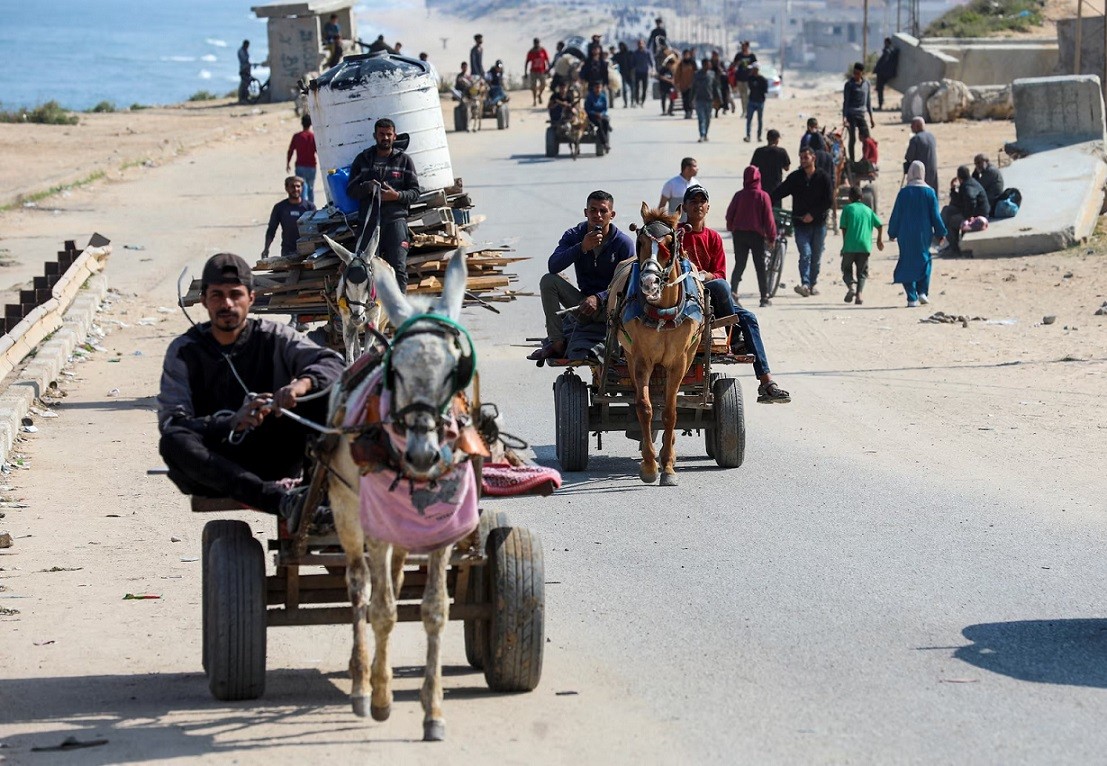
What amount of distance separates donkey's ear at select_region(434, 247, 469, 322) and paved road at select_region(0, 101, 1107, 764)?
1705mm

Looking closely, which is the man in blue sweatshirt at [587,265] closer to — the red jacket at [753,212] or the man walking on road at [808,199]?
the red jacket at [753,212]

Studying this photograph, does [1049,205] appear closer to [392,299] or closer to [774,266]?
[774,266]

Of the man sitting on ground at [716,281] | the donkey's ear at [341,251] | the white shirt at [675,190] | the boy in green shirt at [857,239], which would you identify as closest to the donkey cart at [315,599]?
the man sitting on ground at [716,281]

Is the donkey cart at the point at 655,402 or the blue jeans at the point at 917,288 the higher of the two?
the donkey cart at the point at 655,402

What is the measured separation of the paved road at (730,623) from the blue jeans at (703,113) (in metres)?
27.4

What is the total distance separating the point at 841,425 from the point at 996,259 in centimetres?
1211

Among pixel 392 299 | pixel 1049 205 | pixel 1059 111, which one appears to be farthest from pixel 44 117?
pixel 392 299

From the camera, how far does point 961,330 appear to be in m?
20.4

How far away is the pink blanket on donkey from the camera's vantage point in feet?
20.0

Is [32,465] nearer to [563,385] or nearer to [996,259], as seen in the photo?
[563,385]

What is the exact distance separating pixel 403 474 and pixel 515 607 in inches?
47.6

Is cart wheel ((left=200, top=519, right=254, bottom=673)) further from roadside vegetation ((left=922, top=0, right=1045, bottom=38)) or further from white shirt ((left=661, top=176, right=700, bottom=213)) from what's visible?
roadside vegetation ((left=922, top=0, right=1045, bottom=38))

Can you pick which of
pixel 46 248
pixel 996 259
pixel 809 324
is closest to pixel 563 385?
Result: pixel 809 324

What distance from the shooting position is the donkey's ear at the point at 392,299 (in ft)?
21.1
